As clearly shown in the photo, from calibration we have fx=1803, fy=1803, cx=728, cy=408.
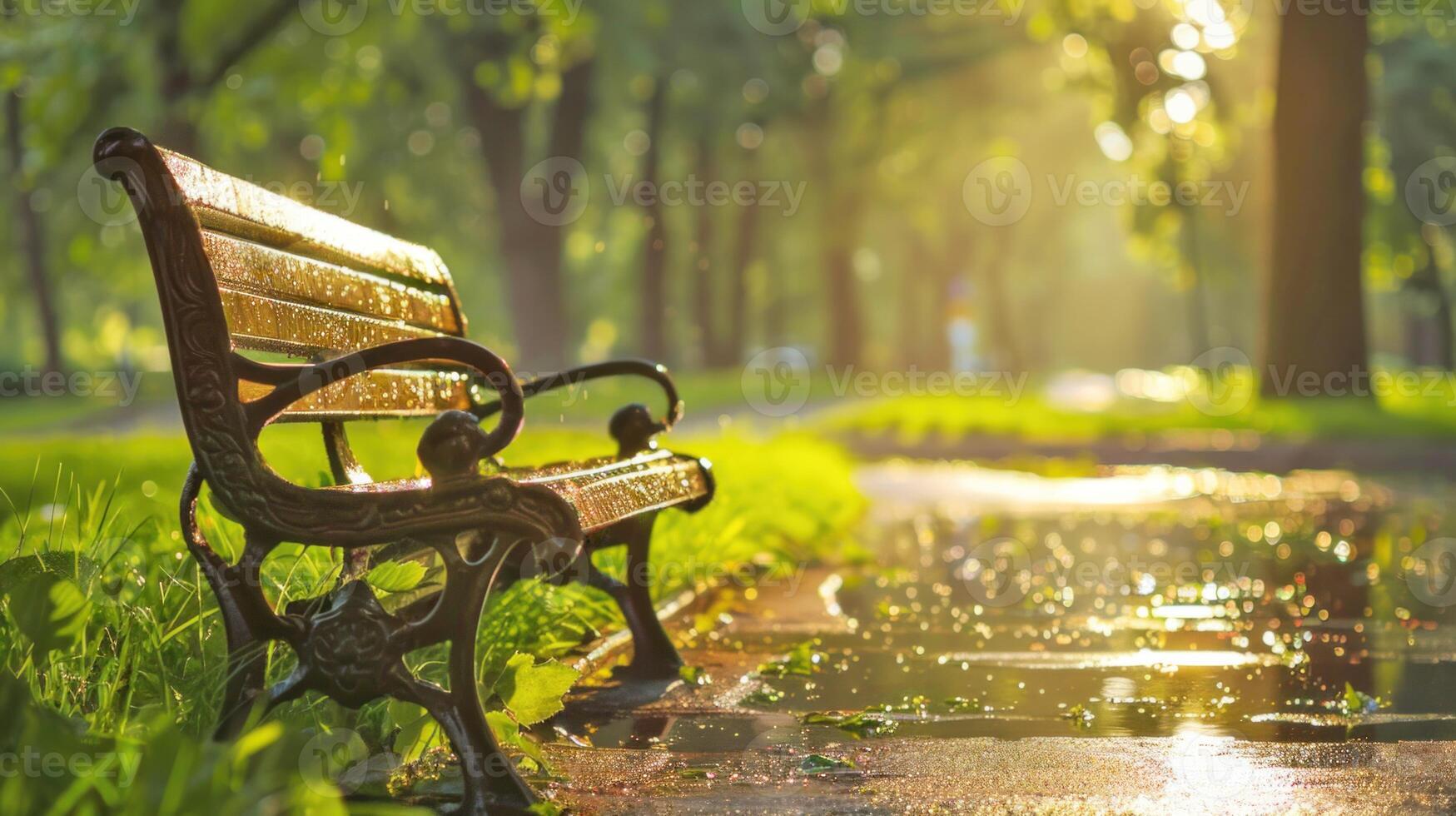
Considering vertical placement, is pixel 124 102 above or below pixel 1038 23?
below

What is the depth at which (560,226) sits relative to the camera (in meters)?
30.3

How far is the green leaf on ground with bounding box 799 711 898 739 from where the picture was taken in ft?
14.5

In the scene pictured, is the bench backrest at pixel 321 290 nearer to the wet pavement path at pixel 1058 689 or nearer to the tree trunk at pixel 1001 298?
the wet pavement path at pixel 1058 689

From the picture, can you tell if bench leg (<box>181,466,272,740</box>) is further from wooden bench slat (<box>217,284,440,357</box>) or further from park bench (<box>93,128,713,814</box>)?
wooden bench slat (<box>217,284,440,357</box>)

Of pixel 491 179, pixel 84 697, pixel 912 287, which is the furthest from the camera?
pixel 912 287

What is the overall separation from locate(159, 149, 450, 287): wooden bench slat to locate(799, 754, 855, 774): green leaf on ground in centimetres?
175

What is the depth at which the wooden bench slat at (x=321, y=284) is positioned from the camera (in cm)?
393

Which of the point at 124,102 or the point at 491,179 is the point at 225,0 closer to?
the point at 124,102

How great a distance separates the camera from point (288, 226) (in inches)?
173

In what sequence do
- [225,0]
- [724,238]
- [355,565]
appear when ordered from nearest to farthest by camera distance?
[355,565], [225,0], [724,238]

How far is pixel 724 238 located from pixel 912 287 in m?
10.5

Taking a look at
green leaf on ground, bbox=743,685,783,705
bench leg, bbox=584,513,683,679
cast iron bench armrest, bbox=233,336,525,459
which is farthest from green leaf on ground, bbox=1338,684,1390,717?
cast iron bench armrest, bbox=233,336,525,459

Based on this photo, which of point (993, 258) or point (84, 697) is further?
point (993, 258)

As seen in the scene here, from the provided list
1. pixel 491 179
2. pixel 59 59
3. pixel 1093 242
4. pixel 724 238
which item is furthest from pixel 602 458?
pixel 1093 242
